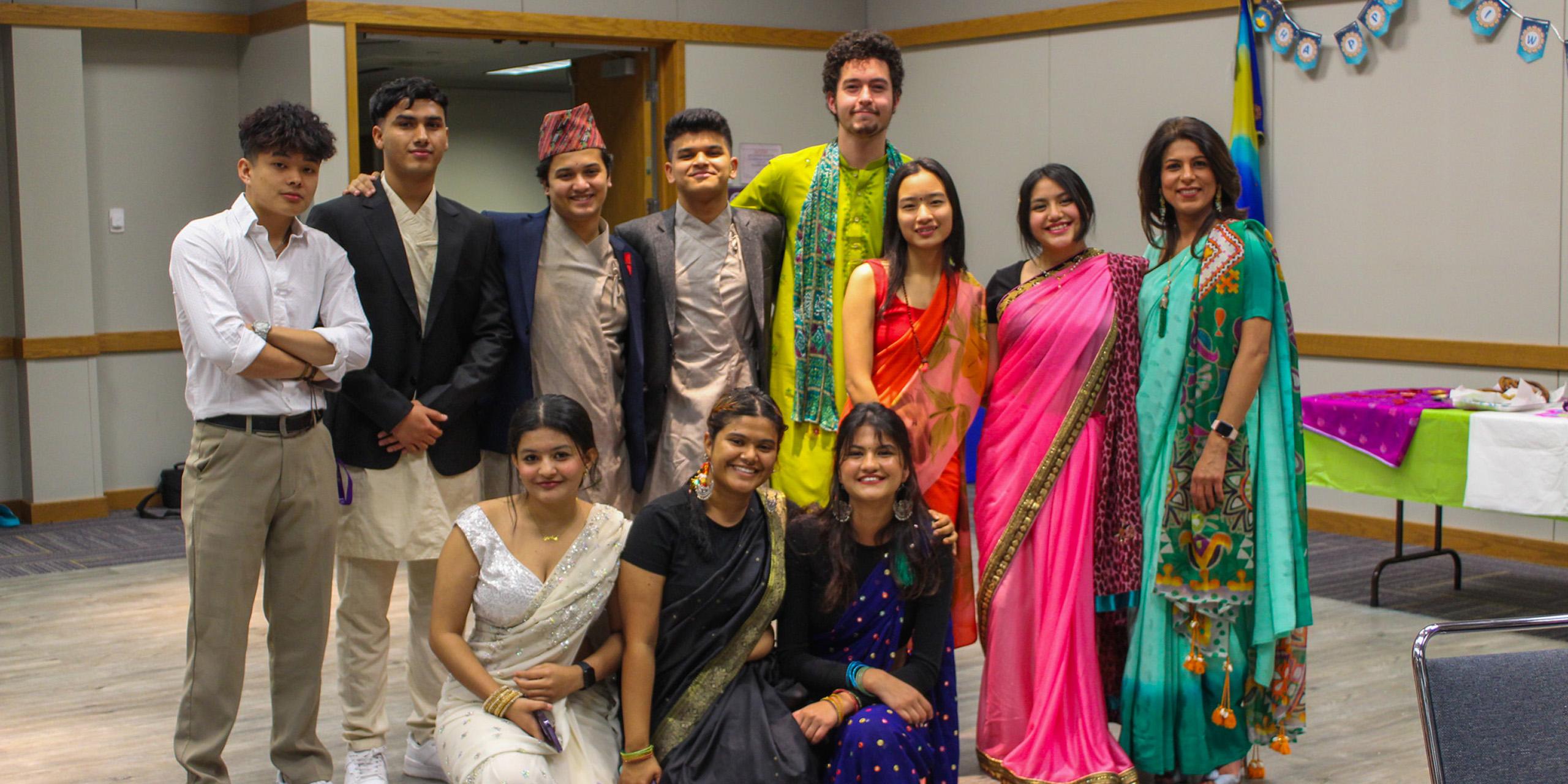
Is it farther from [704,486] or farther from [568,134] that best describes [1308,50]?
[704,486]

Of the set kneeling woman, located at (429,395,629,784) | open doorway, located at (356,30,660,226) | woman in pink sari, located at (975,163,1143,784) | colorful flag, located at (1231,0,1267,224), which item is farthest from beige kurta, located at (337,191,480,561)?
colorful flag, located at (1231,0,1267,224)

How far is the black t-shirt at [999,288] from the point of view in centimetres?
316

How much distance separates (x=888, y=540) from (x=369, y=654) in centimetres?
120

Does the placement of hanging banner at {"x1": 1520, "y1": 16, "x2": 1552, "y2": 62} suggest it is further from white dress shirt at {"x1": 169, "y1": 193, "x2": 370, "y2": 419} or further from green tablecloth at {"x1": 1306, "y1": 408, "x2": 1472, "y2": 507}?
white dress shirt at {"x1": 169, "y1": 193, "x2": 370, "y2": 419}

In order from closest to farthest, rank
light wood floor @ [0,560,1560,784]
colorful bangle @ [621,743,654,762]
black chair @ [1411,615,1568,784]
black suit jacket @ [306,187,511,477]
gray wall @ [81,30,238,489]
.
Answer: black chair @ [1411,615,1568,784] → colorful bangle @ [621,743,654,762] → black suit jacket @ [306,187,511,477] → light wood floor @ [0,560,1560,784] → gray wall @ [81,30,238,489]

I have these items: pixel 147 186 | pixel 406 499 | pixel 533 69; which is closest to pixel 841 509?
pixel 406 499

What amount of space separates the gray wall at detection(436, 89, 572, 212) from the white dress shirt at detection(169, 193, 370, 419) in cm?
998

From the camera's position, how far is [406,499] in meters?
3.12

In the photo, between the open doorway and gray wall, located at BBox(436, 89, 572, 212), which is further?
gray wall, located at BBox(436, 89, 572, 212)

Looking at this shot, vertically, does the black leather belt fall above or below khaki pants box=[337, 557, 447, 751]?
above

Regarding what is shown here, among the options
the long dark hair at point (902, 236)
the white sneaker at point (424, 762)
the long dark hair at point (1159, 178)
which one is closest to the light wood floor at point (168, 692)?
the white sneaker at point (424, 762)

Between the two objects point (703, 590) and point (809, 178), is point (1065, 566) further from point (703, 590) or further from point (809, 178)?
point (809, 178)

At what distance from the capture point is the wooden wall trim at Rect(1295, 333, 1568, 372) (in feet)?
17.5

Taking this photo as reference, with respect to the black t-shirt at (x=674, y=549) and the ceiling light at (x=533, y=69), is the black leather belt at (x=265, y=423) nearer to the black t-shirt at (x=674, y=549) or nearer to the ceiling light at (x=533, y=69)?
the black t-shirt at (x=674, y=549)
